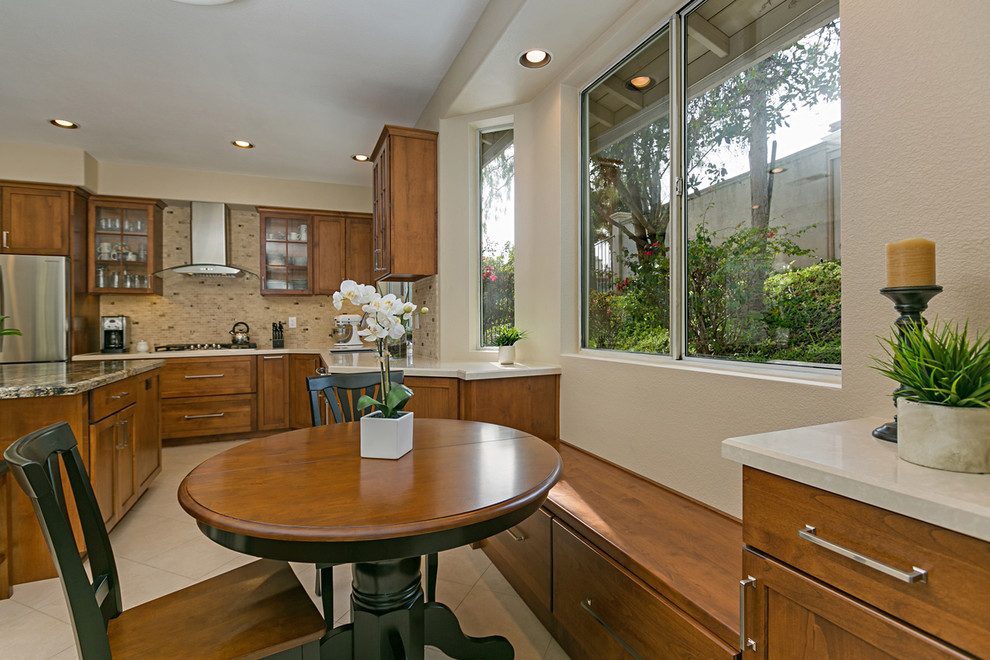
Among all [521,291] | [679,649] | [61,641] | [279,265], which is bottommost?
[61,641]

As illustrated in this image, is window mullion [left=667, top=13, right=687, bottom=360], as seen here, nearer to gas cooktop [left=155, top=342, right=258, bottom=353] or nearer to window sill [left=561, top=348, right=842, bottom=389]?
window sill [left=561, top=348, right=842, bottom=389]

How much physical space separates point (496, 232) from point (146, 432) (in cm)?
273

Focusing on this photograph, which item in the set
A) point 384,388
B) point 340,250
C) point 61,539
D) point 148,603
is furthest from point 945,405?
point 340,250

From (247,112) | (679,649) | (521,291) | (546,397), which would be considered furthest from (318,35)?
(679,649)

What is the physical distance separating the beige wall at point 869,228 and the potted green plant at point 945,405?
0.34 meters

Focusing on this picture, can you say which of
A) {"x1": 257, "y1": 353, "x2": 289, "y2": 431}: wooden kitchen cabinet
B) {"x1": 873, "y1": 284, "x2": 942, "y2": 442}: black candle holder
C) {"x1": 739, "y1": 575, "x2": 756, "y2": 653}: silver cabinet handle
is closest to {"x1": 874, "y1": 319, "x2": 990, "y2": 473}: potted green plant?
{"x1": 873, "y1": 284, "x2": 942, "y2": 442}: black candle holder

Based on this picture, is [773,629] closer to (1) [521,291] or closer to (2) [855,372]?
(2) [855,372]

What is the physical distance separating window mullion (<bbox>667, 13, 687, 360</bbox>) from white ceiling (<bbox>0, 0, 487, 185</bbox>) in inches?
44.9

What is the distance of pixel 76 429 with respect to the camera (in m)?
2.25

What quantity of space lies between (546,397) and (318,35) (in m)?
2.50

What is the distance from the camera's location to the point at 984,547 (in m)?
0.65

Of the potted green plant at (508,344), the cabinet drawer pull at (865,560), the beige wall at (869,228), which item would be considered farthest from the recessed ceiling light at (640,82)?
the cabinet drawer pull at (865,560)

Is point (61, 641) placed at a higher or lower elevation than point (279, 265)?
lower

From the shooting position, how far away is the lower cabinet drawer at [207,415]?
4602 millimetres
